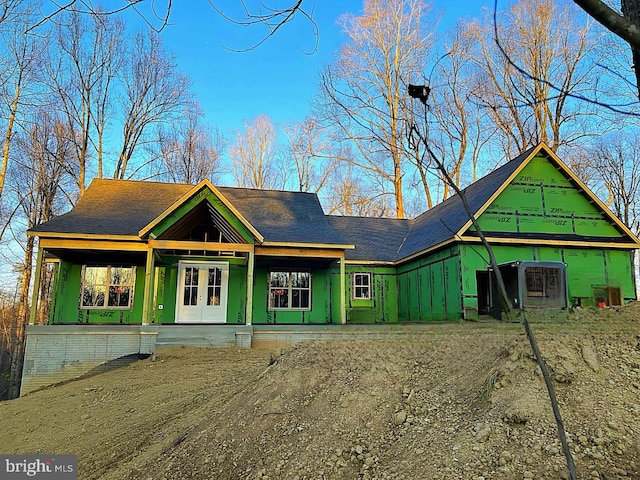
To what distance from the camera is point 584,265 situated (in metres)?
16.6

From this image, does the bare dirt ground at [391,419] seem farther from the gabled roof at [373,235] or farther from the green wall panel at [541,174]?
the gabled roof at [373,235]

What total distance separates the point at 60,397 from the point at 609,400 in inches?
404

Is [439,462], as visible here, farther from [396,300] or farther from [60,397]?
[396,300]

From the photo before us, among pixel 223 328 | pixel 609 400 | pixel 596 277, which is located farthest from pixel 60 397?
pixel 596 277

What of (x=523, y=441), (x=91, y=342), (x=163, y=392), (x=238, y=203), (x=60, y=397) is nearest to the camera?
(x=523, y=441)

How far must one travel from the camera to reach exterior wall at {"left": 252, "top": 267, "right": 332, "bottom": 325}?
17172 millimetres

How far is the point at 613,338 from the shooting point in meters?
5.56

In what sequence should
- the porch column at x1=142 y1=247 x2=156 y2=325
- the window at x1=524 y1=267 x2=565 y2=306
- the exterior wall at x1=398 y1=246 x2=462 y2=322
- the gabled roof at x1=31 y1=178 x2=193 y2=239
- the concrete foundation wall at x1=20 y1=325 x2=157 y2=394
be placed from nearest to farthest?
the concrete foundation wall at x1=20 y1=325 x2=157 y2=394
the porch column at x1=142 y1=247 x2=156 y2=325
the gabled roof at x1=31 y1=178 x2=193 y2=239
the exterior wall at x1=398 y1=246 x2=462 y2=322
the window at x1=524 y1=267 x2=565 y2=306

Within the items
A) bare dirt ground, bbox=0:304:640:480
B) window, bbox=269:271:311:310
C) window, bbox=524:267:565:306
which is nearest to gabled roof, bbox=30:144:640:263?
window, bbox=269:271:311:310

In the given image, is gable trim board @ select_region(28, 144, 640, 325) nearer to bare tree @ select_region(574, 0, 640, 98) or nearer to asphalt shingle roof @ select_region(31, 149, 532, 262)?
asphalt shingle roof @ select_region(31, 149, 532, 262)

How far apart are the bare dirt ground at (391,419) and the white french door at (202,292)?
295 inches

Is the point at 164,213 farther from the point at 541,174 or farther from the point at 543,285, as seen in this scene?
the point at 541,174

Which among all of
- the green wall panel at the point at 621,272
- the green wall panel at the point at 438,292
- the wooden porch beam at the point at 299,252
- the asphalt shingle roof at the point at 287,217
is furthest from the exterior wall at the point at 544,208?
the wooden porch beam at the point at 299,252
